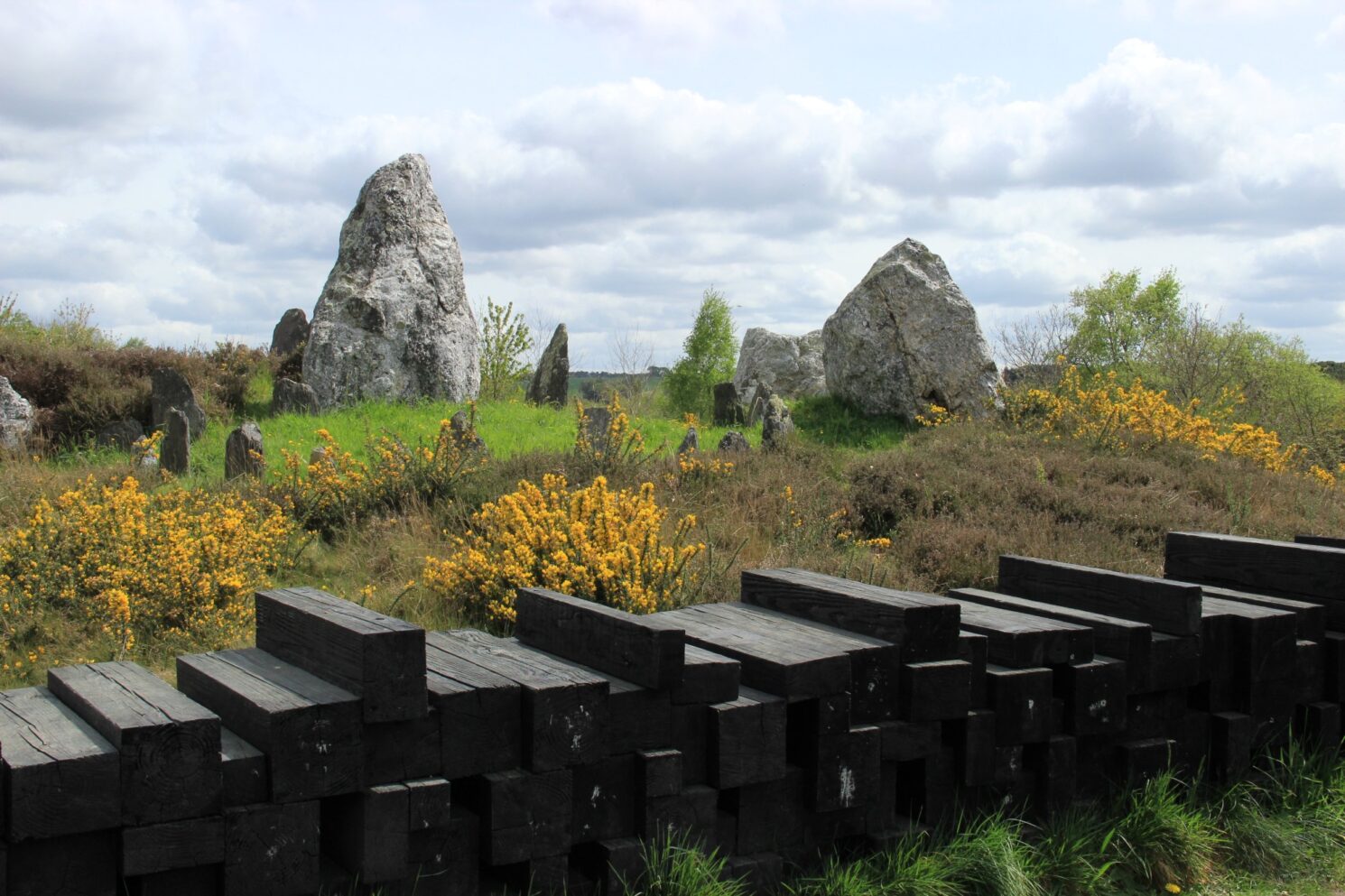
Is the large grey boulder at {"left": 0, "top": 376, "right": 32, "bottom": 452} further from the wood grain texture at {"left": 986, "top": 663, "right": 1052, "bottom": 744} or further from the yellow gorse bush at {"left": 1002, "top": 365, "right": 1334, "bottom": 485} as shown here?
the wood grain texture at {"left": 986, "top": 663, "right": 1052, "bottom": 744}

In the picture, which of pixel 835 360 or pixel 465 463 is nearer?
pixel 465 463

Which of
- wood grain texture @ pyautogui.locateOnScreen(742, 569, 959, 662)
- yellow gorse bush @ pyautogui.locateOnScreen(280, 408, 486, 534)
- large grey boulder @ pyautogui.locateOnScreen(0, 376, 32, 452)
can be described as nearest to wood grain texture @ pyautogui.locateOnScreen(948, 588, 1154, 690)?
wood grain texture @ pyautogui.locateOnScreen(742, 569, 959, 662)

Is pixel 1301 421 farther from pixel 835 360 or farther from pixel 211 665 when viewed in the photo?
pixel 211 665

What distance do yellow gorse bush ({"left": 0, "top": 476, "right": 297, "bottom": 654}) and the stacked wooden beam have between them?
298 cm

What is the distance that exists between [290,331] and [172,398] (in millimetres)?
6508

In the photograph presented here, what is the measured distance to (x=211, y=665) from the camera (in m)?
3.40

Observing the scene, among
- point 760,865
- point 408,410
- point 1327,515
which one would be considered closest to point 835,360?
point 408,410

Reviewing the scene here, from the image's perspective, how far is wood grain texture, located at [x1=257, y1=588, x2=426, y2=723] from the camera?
2982 millimetres

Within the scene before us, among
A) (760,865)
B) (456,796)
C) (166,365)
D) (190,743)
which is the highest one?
(166,365)

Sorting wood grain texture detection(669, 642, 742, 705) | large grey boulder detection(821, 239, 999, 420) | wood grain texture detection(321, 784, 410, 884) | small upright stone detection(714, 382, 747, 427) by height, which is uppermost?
large grey boulder detection(821, 239, 999, 420)

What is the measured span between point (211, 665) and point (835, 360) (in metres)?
15.0

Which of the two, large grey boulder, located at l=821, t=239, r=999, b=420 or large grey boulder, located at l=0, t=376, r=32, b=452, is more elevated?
large grey boulder, located at l=821, t=239, r=999, b=420

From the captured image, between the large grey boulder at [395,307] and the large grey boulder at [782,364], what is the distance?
1068 cm

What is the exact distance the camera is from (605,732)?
127 inches
